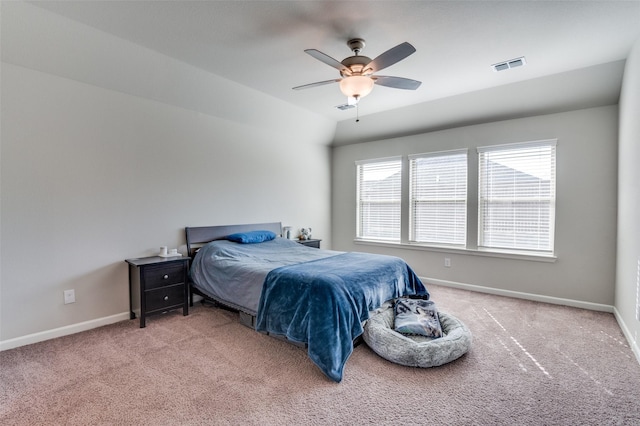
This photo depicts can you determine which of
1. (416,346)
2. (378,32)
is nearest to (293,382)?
(416,346)

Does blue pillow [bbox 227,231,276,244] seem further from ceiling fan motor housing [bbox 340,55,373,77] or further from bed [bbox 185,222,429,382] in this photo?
ceiling fan motor housing [bbox 340,55,373,77]

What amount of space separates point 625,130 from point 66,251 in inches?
230

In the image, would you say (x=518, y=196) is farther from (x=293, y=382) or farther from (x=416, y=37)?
(x=293, y=382)

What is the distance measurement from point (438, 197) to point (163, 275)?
4.09 m

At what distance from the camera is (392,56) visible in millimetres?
2314

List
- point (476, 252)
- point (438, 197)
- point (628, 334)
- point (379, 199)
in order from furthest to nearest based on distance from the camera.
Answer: point (379, 199), point (438, 197), point (476, 252), point (628, 334)

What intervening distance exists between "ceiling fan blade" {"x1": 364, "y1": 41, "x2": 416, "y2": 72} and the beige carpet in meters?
2.39

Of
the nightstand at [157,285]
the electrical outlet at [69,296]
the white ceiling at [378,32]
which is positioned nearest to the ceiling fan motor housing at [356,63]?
the white ceiling at [378,32]

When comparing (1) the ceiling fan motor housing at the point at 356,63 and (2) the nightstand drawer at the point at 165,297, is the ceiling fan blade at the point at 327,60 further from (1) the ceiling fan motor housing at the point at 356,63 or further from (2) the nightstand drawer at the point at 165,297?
(2) the nightstand drawer at the point at 165,297

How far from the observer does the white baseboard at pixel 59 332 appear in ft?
8.88

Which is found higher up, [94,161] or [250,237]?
[94,161]

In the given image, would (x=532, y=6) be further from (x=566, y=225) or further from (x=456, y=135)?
(x=566, y=225)

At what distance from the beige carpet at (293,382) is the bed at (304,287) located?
0.24 metres

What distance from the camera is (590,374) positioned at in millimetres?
2312
